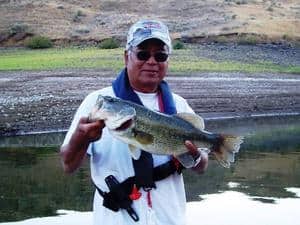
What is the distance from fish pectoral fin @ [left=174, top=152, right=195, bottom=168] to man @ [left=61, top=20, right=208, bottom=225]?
0.12 feet

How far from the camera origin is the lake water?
1109 cm

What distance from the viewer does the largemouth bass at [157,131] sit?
4.46 metres

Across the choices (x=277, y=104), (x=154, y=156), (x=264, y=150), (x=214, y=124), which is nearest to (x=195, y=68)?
(x=277, y=104)

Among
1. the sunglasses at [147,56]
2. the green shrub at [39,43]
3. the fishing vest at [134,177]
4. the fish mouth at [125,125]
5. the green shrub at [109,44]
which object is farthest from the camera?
the green shrub at [39,43]

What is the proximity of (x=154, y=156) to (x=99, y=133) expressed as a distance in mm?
546

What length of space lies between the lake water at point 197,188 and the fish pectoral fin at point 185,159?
5.79 meters

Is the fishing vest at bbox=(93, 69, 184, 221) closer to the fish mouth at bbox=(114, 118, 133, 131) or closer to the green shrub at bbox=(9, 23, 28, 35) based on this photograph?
the fish mouth at bbox=(114, 118, 133, 131)

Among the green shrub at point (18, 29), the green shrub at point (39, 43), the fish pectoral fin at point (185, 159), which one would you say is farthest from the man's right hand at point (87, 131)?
the green shrub at point (18, 29)

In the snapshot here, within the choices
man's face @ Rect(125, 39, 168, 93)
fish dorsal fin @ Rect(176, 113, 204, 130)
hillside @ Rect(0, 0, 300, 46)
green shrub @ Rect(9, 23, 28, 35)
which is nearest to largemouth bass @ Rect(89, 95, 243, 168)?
fish dorsal fin @ Rect(176, 113, 204, 130)

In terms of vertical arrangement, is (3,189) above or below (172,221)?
below

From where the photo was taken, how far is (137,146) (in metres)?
4.58

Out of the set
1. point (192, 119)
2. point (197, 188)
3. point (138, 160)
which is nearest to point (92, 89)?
point (197, 188)

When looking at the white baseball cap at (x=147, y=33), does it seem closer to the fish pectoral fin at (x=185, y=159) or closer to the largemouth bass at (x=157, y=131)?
the largemouth bass at (x=157, y=131)

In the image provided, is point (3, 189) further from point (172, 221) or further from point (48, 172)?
point (172, 221)
